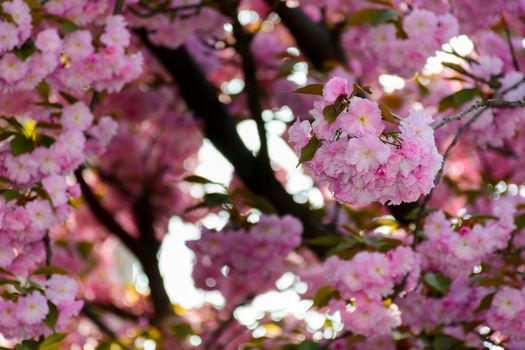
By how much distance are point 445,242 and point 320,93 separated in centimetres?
105

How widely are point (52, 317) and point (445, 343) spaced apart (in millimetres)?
1116

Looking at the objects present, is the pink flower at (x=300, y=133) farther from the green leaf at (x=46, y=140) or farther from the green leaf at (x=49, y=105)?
the green leaf at (x=49, y=105)

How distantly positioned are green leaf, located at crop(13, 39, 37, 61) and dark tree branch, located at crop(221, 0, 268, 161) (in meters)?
0.91

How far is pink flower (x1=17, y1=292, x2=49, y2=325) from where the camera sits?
2797 millimetres

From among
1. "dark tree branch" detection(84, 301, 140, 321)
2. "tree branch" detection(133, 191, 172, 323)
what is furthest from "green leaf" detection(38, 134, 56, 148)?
"dark tree branch" detection(84, 301, 140, 321)


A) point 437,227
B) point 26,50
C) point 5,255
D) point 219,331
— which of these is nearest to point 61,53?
point 26,50

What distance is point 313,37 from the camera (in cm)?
453

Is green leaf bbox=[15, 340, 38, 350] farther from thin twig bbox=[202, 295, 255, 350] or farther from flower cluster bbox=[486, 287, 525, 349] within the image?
thin twig bbox=[202, 295, 255, 350]

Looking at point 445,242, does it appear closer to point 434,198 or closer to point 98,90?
point 98,90

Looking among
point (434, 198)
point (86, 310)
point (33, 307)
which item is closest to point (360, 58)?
point (434, 198)

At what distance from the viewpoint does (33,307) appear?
9.23 ft

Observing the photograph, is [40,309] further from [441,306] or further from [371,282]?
[441,306]

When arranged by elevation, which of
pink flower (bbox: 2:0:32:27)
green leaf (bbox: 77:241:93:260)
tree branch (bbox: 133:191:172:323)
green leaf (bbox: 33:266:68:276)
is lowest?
green leaf (bbox: 77:241:93:260)

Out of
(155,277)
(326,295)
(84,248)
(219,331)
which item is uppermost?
(326,295)
